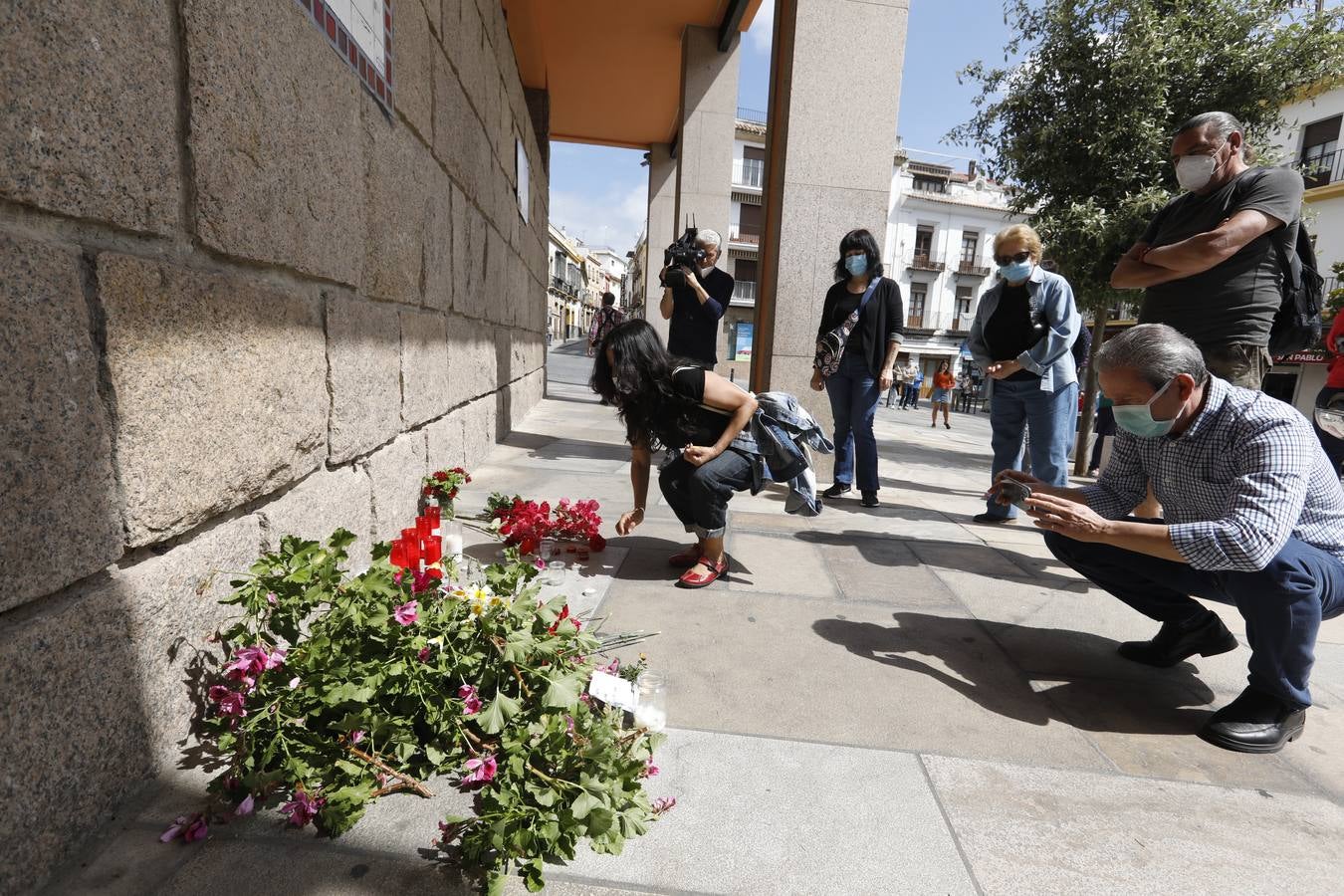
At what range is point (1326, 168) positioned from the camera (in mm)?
17781

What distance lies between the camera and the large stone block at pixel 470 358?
12.2 ft

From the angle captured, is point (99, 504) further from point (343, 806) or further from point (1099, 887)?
point (1099, 887)

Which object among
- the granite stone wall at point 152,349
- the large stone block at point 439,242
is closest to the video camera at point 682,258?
the large stone block at point 439,242

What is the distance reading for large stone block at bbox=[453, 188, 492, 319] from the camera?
3676 millimetres

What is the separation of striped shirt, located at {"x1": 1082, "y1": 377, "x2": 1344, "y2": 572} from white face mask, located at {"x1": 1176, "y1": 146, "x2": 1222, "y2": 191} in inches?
41.9

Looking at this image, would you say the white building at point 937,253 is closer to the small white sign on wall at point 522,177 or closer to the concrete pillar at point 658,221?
the concrete pillar at point 658,221

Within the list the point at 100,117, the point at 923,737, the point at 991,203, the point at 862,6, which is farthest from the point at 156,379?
the point at 991,203

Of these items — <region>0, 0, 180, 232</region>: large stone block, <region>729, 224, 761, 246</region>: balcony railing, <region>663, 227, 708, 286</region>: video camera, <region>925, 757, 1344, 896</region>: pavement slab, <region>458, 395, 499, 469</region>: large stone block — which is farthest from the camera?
<region>729, 224, 761, 246</region>: balcony railing

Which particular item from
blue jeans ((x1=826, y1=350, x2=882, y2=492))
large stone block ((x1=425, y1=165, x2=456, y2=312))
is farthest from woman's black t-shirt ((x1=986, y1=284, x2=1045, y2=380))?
large stone block ((x1=425, y1=165, x2=456, y2=312))

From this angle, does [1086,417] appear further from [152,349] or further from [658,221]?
[152,349]

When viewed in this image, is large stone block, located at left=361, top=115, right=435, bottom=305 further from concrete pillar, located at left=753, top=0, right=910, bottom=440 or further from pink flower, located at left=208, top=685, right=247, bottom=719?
concrete pillar, located at left=753, top=0, right=910, bottom=440

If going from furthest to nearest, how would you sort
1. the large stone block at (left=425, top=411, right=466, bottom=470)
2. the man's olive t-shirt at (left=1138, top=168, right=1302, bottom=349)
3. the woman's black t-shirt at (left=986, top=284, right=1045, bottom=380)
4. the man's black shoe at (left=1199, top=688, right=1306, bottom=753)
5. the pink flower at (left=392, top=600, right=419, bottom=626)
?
1. the woman's black t-shirt at (left=986, top=284, right=1045, bottom=380)
2. the large stone block at (left=425, top=411, right=466, bottom=470)
3. the man's olive t-shirt at (left=1138, top=168, right=1302, bottom=349)
4. the man's black shoe at (left=1199, top=688, right=1306, bottom=753)
5. the pink flower at (left=392, top=600, right=419, bottom=626)

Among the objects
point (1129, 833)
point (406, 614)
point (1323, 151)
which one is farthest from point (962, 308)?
point (406, 614)

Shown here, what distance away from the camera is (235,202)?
1.45 m
